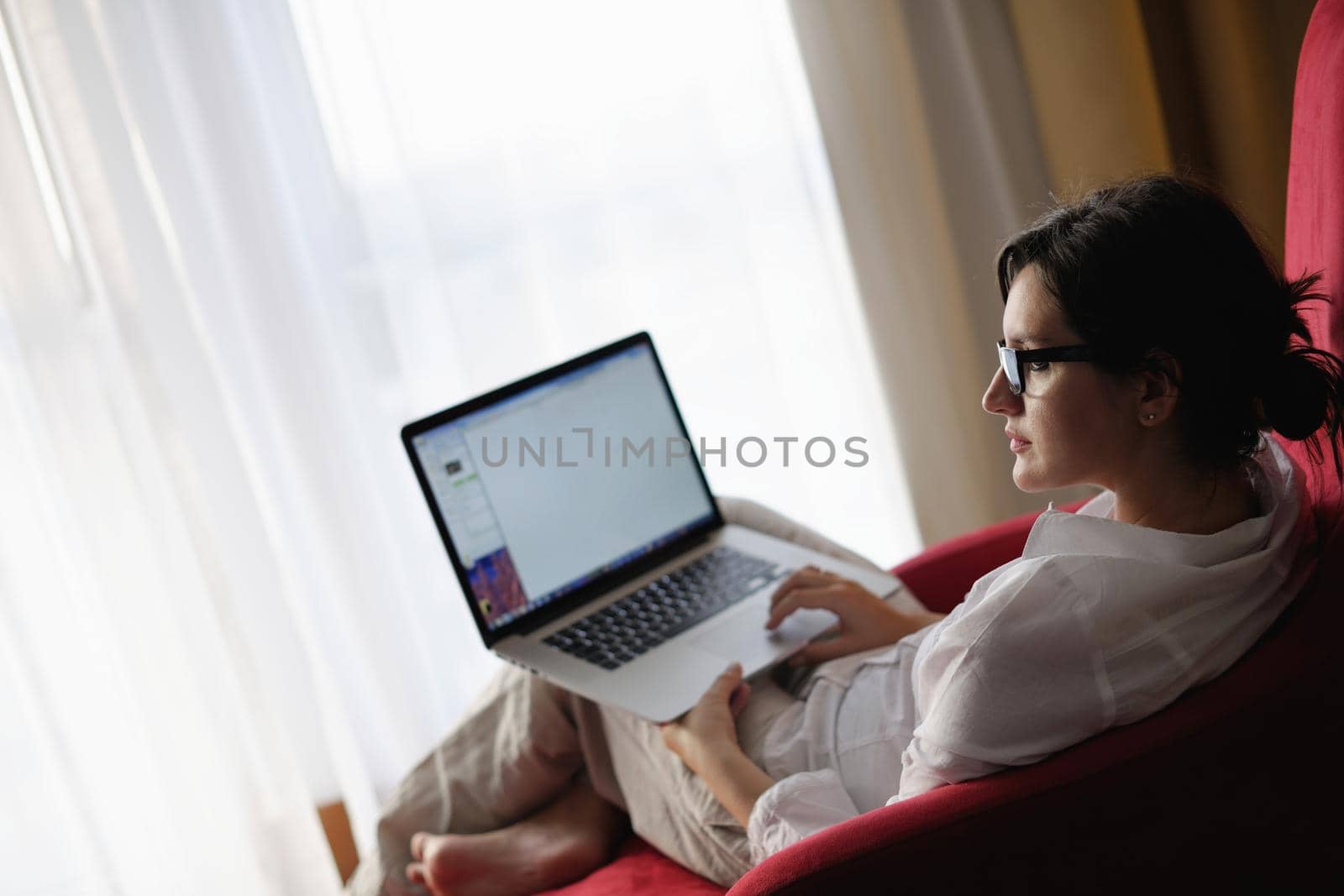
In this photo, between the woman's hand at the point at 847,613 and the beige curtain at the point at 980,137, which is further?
the beige curtain at the point at 980,137

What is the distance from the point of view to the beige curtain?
208cm

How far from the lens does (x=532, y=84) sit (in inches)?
83.0

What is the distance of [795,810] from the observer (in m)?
1.12

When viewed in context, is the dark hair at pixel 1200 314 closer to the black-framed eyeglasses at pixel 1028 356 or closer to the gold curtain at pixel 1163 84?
the black-framed eyeglasses at pixel 1028 356

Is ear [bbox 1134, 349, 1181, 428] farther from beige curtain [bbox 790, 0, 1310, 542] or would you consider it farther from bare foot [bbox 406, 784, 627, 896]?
beige curtain [bbox 790, 0, 1310, 542]

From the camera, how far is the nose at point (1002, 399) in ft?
3.54

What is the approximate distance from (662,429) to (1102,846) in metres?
0.93

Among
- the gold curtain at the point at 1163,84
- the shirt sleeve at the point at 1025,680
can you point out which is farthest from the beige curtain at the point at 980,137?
the shirt sleeve at the point at 1025,680

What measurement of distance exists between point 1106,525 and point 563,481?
801 mm

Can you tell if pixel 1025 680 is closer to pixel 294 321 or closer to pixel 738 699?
pixel 738 699

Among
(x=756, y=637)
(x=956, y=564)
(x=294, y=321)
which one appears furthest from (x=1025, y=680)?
(x=294, y=321)

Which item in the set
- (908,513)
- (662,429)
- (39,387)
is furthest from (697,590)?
(39,387)

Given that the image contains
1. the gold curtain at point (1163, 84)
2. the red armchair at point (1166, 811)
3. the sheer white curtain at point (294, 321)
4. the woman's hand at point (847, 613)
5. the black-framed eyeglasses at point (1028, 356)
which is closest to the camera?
the red armchair at point (1166, 811)

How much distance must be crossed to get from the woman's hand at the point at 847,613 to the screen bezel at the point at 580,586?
0.27m
